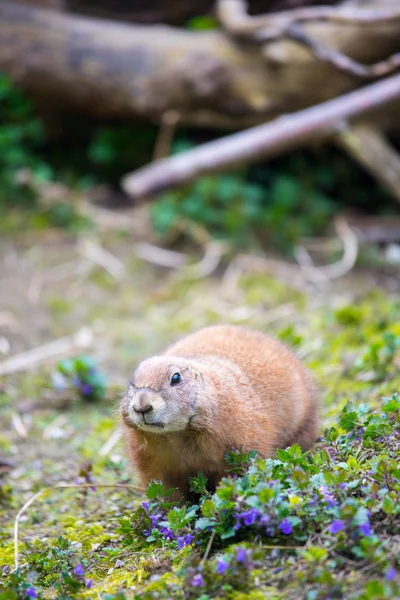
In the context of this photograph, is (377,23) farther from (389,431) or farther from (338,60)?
(389,431)

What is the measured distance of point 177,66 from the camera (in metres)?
7.77

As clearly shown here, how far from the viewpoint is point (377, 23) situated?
6875 mm

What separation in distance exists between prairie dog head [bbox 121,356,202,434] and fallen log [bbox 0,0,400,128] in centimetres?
458

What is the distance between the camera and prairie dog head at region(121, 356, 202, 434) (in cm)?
325

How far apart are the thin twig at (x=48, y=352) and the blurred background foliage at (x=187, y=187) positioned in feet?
5.18

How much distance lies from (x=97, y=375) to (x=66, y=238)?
2.72 meters

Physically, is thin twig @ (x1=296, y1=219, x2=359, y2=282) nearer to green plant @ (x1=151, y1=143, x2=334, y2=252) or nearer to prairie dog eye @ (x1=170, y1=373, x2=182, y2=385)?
green plant @ (x1=151, y1=143, x2=334, y2=252)

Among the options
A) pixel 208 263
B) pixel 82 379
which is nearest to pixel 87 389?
pixel 82 379

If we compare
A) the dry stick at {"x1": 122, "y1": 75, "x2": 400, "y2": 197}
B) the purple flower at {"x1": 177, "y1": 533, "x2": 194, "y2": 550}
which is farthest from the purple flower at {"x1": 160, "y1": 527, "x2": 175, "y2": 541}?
the dry stick at {"x1": 122, "y1": 75, "x2": 400, "y2": 197}

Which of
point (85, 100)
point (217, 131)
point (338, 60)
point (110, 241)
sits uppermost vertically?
point (338, 60)

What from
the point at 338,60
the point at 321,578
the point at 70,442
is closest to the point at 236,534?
the point at 321,578

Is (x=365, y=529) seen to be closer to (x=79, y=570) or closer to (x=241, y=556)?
(x=241, y=556)

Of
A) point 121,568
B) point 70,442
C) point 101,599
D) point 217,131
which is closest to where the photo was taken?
point 101,599

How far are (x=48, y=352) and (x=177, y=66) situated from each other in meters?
3.05
